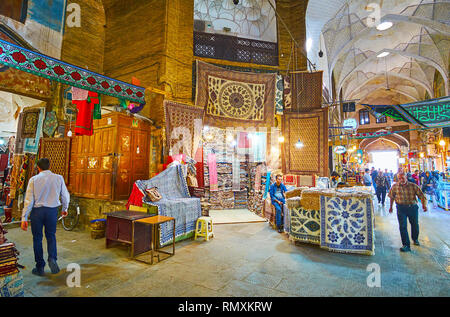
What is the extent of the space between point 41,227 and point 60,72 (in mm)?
2863

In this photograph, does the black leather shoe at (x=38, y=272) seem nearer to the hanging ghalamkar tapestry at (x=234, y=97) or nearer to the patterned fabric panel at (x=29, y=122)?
the hanging ghalamkar tapestry at (x=234, y=97)

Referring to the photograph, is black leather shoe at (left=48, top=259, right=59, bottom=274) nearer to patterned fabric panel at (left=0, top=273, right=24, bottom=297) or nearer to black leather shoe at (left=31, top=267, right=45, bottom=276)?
black leather shoe at (left=31, top=267, right=45, bottom=276)

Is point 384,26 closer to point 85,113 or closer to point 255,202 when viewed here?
point 255,202

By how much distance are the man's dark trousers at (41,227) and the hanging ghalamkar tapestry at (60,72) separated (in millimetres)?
2466

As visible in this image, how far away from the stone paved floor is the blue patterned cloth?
36 centimetres

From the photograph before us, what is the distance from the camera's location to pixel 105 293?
8.91ft

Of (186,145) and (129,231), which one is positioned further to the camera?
(186,145)

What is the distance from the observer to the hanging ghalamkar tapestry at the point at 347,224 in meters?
4.09

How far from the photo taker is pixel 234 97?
7.45 metres

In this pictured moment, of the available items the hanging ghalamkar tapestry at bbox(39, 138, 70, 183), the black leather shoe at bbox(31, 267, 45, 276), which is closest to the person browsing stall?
the black leather shoe at bbox(31, 267, 45, 276)

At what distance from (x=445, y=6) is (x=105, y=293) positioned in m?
18.1

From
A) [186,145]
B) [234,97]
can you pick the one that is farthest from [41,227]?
[234,97]

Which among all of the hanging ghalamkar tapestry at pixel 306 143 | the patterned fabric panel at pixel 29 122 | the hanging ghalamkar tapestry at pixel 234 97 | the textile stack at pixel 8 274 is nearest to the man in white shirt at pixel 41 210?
the textile stack at pixel 8 274

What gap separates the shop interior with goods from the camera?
4352 millimetres
